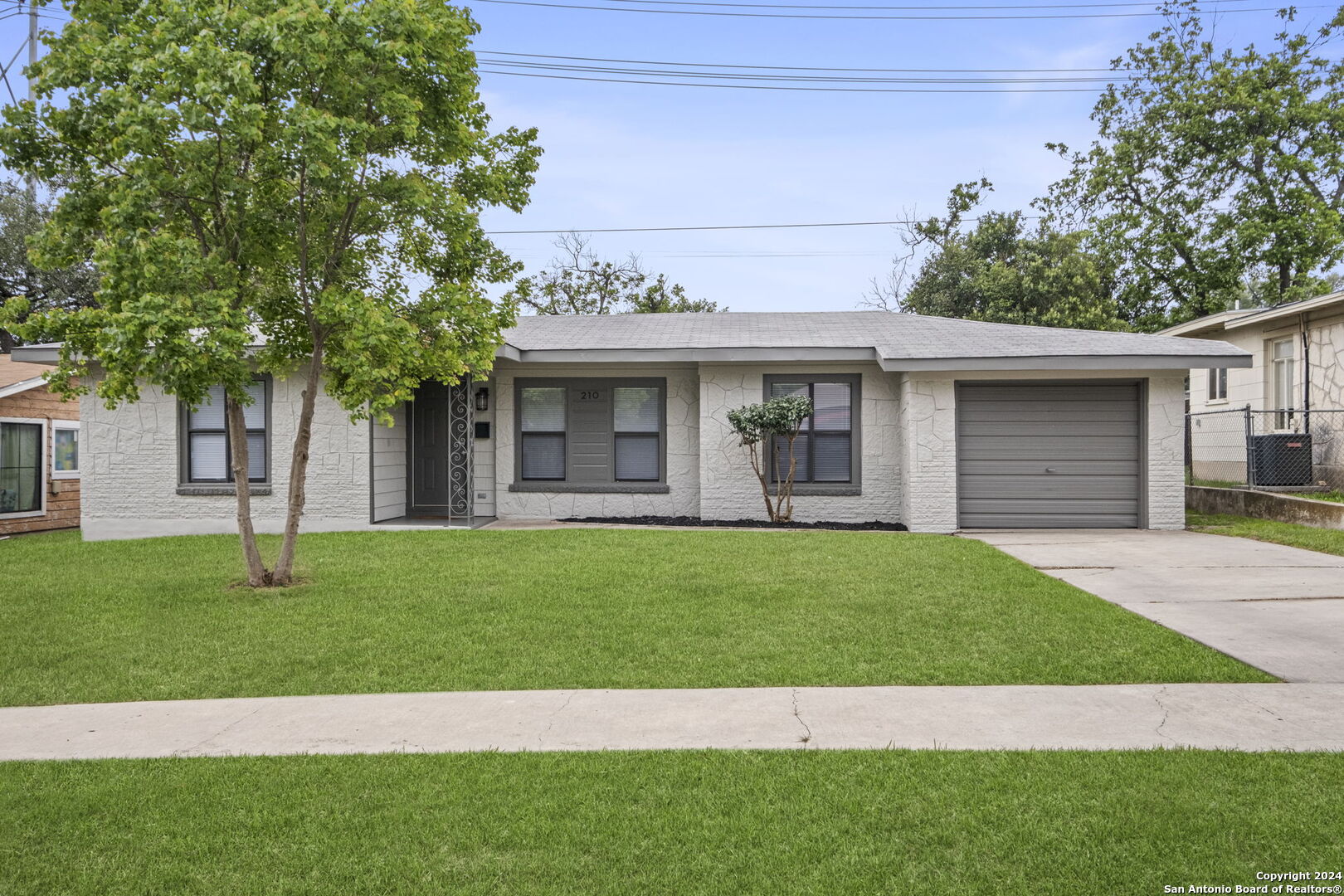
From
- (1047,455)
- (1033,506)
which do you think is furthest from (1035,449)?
(1033,506)

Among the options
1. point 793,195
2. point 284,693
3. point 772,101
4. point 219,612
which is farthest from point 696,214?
point 284,693

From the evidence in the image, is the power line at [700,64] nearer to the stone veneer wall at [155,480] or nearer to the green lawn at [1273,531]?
the stone veneer wall at [155,480]

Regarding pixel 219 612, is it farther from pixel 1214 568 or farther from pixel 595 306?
pixel 595 306

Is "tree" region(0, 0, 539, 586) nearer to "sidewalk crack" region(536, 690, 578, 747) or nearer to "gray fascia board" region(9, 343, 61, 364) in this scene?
"sidewalk crack" region(536, 690, 578, 747)

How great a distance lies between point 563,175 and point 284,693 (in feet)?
87.4

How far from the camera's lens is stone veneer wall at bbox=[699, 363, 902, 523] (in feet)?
49.3

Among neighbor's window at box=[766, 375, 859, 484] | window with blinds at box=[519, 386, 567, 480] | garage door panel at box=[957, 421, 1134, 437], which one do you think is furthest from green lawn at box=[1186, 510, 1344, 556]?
window with blinds at box=[519, 386, 567, 480]

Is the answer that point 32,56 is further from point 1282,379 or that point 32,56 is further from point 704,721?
point 1282,379

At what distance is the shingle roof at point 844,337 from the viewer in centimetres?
1369

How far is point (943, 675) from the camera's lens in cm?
604

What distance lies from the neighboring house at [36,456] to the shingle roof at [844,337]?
344 inches

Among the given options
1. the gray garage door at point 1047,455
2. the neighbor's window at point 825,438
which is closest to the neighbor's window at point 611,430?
the neighbor's window at point 825,438

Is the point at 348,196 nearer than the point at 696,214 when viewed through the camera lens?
Yes


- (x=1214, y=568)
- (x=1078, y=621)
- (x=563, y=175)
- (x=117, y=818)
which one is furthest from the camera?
(x=563, y=175)
